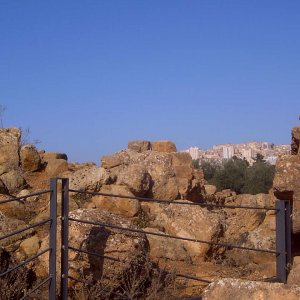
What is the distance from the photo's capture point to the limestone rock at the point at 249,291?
2521 mm

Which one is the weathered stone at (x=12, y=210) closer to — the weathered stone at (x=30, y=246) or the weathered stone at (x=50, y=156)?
the weathered stone at (x=30, y=246)

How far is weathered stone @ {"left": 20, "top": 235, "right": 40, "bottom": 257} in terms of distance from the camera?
7.17 meters

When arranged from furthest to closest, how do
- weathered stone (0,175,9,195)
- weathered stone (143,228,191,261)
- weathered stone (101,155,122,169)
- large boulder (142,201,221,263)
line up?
weathered stone (101,155,122,169)
weathered stone (0,175,9,195)
large boulder (142,201,221,263)
weathered stone (143,228,191,261)

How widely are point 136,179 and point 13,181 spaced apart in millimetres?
2279

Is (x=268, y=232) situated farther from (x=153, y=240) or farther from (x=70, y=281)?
(x=70, y=281)

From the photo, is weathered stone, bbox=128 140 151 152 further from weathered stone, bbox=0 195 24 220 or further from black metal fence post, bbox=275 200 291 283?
black metal fence post, bbox=275 200 291 283

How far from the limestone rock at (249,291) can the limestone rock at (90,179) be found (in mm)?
7493

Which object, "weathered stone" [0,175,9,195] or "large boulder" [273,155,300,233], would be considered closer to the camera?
"large boulder" [273,155,300,233]

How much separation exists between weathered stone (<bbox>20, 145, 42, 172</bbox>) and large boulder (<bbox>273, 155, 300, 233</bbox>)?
19.6 feet

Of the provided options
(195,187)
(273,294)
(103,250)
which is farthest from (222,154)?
(273,294)

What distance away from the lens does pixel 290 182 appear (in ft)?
22.9

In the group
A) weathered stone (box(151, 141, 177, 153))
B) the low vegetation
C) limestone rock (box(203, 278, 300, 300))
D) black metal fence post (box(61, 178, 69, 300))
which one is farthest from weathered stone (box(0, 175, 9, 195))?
the low vegetation

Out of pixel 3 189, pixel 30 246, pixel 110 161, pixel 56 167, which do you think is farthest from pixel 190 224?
pixel 56 167

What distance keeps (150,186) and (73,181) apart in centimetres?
148
